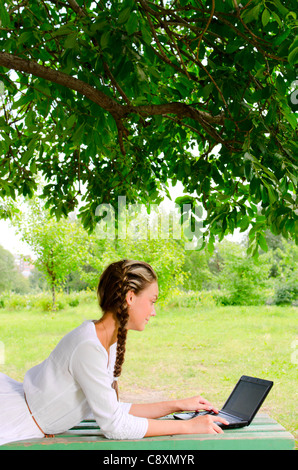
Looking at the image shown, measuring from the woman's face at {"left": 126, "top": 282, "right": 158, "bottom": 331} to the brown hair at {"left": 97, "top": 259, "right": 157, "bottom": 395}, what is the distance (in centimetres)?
1

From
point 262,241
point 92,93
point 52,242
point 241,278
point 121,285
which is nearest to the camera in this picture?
point 121,285

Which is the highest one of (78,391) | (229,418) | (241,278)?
(78,391)

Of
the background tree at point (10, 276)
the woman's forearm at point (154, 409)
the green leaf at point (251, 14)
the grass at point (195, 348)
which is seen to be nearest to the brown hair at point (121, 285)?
the woman's forearm at point (154, 409)

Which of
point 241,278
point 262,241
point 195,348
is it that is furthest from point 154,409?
point 241,278

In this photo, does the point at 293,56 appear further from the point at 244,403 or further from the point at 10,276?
the point at 10,276

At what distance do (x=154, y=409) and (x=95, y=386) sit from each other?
34 centimetres

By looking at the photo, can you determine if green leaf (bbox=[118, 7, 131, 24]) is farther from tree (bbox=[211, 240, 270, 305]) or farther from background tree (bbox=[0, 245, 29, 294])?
background tree (bbox=[0, 245, 29, 294])

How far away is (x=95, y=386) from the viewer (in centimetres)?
142

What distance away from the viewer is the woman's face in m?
1.55

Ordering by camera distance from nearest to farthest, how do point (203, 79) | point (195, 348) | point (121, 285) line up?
1. point (121, 285)
2. point (203, 79)
3. point (195, 348)

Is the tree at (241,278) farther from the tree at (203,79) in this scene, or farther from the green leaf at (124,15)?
the green leaf at (124,15)

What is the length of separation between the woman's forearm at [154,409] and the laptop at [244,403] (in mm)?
95

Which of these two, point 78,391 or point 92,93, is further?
point 92,93

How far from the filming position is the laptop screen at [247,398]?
1.67 meters
